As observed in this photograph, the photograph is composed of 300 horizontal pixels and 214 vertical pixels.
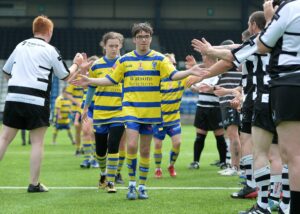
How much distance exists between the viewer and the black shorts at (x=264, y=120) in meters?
6.49

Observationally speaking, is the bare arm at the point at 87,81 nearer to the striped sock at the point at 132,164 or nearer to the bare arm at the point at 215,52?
the striped sock at the point at 132,164

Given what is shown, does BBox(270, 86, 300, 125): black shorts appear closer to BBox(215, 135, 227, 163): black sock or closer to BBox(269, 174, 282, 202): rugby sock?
BBox(269, 174, 282, 202): rugby sock

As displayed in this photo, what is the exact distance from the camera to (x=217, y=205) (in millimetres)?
7508

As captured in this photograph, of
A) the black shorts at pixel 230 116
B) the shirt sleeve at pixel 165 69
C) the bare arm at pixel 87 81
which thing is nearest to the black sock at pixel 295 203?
the shirt sleeve at pixel 165 69

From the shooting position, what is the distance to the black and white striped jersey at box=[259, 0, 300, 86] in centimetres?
491

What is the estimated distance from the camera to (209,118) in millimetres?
12648

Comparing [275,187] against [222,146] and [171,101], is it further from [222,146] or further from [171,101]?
[222,146]

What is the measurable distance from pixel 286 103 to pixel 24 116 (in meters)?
4.59

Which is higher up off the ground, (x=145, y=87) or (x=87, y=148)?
(x=145, y=87)

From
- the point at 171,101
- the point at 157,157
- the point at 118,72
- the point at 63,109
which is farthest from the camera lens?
the point at 63,109

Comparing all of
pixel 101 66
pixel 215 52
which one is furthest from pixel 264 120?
pixel 101 66

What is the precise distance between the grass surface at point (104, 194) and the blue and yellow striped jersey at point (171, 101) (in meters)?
0.95

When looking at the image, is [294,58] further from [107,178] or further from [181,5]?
[181,5]

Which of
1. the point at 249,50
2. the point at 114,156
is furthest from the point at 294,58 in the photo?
the point at 114,156
